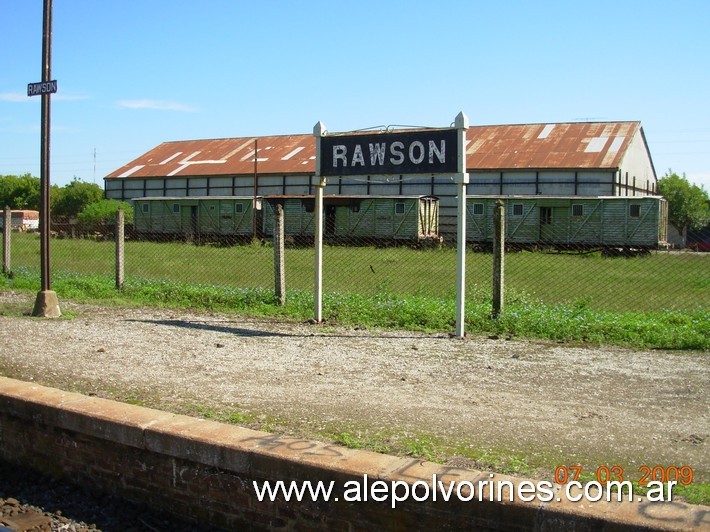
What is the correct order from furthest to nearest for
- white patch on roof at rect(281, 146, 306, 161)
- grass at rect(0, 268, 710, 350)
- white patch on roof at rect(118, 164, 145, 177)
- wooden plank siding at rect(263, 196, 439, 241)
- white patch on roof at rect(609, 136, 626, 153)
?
white patch on roof at rect(118, 164, 145, 177) → white patch on roof at rect(281, 146, 306, 161) → white patch on roof at rect(609, 136, 626, 153) → wooden plank siding at rect(263, 196, 439, 241) → grass at rect(0, 268, 710, 350)

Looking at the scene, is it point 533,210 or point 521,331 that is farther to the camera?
point 533,210

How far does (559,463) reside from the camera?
3.88 m

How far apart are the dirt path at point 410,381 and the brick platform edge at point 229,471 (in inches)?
20.2

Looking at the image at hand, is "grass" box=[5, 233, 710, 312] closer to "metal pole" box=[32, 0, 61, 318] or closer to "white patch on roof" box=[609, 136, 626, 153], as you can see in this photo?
"metal pole" box=[32, 0, 61, 318]

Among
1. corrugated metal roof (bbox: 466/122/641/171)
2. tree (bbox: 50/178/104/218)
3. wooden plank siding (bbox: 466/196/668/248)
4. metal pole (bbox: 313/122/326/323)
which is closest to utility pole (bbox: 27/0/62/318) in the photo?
metal pole (bbox: 313/122/326/323)

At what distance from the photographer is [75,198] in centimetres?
6100

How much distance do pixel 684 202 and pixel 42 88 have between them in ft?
201

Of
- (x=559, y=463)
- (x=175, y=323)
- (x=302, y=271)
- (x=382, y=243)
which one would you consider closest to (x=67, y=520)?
(x=559, y=463)

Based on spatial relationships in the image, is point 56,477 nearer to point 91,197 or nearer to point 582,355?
point 582,355

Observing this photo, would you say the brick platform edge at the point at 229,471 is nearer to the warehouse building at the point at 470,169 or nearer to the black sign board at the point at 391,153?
the black sign board at the point at 391,153

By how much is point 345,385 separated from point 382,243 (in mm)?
28282

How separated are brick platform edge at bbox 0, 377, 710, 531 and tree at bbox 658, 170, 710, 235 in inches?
2473

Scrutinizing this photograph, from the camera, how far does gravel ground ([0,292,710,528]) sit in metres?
4.38

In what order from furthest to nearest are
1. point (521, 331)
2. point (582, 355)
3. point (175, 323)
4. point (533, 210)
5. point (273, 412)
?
point (533, 210) → point (175, 323) → point (521, 331) → point (582, 355) → point (273, 412)
